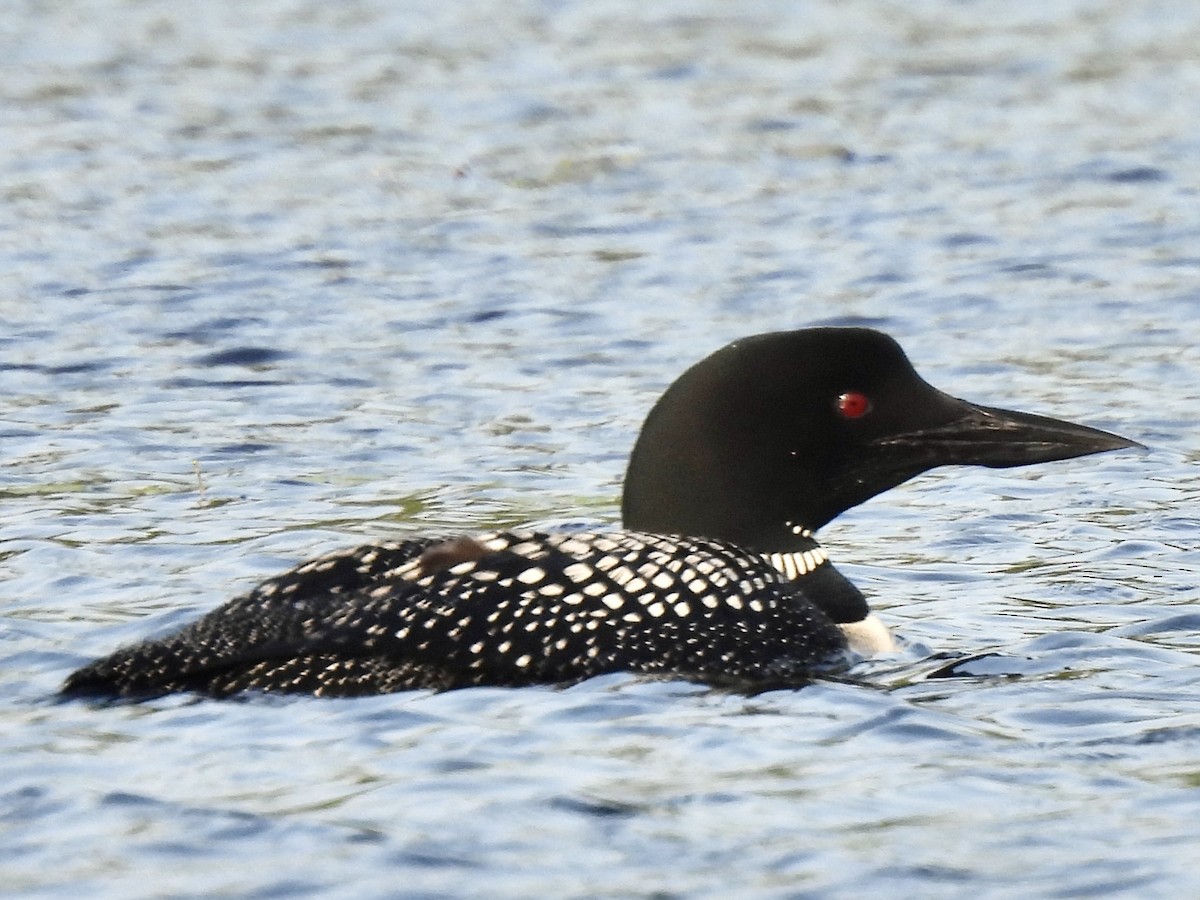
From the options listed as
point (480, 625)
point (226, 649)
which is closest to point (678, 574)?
point (480, 625)

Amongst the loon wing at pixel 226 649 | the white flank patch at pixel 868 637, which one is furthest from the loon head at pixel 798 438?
the loon wing at pixel 226 649

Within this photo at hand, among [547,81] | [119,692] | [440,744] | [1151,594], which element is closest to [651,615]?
[440,744]

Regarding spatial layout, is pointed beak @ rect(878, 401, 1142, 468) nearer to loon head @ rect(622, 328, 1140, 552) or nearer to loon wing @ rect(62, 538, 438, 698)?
loon head @ rect(622, 328, 1140, 552)

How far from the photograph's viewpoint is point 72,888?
13.1 feet

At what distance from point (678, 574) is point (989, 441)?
1.01 meters

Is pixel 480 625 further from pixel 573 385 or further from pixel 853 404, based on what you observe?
pixel 573 385

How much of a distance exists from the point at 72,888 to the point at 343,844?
45 cm

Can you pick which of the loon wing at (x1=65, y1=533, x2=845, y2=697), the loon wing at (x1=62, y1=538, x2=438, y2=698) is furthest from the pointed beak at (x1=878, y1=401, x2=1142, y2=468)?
the loon wing at (x1=62, y1=538, x2=438, y2=698)

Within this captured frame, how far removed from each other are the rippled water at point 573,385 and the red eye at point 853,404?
539 mm

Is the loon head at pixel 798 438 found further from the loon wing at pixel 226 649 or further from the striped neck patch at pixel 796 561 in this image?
the loon wing at pixel 226 649

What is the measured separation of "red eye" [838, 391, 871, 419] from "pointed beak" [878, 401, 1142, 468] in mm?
107

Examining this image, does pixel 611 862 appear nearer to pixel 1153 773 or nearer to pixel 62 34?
pixel 1153 773

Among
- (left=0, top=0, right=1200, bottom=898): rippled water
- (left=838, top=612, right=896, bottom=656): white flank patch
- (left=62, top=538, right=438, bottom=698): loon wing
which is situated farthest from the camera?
(left=838, top=612, right=896, bottom=656): white flank patch

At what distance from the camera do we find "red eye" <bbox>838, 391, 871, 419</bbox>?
578 cm
